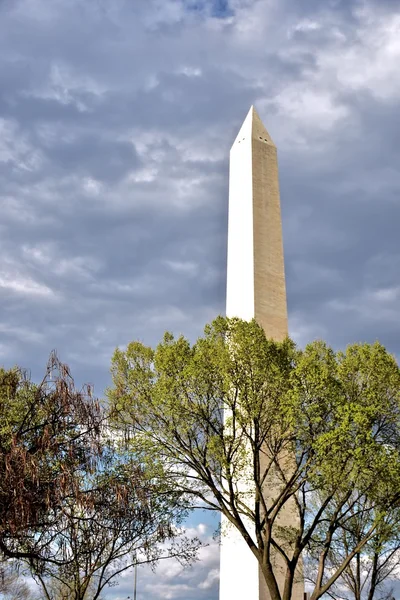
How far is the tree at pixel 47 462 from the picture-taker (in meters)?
13.5

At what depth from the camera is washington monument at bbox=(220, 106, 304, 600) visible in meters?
30.9

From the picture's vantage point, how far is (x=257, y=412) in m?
25.1

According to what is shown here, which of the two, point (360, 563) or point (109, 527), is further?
point (360, 563)

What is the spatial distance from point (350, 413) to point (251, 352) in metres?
4.27

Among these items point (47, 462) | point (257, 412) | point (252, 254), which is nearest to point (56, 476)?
point (47, 462)

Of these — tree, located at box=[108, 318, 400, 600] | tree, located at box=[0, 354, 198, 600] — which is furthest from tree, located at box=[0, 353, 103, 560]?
tree, located at box=[108, 318, 400, 600]

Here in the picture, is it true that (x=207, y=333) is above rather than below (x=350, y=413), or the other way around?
above

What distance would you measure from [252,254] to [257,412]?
37.3ft

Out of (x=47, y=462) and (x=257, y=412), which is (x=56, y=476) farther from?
(x=257, y=412)

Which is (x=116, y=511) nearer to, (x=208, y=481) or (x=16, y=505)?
(x=16, y=505)

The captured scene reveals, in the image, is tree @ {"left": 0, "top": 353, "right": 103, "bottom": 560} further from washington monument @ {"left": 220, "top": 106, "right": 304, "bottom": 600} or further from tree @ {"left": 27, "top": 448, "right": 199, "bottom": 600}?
washington monument @ {"left": 220, "top": 106, "right": 304, "bottom": 600}

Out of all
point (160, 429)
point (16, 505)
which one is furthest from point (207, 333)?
point (16, 505)

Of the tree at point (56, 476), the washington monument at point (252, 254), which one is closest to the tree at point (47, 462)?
the tree at point (56, 476)

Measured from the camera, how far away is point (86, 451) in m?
15.7
